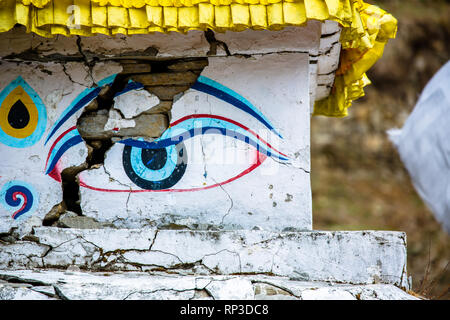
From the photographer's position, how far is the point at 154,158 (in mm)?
3570

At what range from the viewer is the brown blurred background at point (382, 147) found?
1329cm

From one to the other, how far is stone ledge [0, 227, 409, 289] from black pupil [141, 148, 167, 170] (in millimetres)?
486

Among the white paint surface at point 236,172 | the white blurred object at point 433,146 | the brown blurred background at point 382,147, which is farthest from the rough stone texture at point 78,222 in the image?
the brown blurred background at point 382,147

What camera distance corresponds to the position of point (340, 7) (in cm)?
311

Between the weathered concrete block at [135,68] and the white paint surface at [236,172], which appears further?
the weathered concrete block at [135,68]

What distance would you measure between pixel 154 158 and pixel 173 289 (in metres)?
1.05

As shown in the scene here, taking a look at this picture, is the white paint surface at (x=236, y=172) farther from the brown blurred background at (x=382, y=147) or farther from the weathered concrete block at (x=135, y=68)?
the brown blurred background at (x=382, y=147)

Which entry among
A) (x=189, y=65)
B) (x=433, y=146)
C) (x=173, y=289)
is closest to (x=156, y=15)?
(x=189, y=65)

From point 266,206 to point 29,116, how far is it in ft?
5.88

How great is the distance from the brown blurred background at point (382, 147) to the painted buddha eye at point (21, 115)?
9972 millimetres

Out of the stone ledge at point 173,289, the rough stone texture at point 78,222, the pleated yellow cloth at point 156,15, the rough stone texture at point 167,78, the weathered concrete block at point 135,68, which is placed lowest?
the stone ledge at point 173,289

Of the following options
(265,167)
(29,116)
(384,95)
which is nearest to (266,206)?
(265,167)

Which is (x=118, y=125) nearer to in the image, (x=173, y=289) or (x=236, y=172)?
(x=236, y=172)

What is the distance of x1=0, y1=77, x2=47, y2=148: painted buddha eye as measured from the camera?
367 cm
